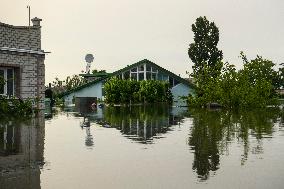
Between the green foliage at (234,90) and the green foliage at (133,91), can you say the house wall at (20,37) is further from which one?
the green foliage at (133,91)

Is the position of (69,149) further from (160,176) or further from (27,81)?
(27,81)

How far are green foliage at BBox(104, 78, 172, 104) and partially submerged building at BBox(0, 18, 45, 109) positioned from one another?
1863cm

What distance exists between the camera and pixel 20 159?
30.1 ft

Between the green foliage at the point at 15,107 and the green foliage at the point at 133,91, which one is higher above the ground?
the green foliage at the point at 133,91

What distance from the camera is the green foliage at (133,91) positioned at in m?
46.1

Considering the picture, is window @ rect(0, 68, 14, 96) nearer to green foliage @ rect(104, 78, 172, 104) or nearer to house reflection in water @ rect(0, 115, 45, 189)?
house reflection in water @ rect(0, 115, 45, 189)

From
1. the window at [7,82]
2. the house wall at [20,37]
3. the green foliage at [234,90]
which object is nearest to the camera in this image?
the house wall at [20,37]

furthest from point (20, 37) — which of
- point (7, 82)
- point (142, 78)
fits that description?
point (142, 78)

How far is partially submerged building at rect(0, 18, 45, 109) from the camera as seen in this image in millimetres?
25500

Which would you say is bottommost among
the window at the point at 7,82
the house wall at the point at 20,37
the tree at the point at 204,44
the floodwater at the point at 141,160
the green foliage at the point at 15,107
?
the floodwater at the point at 141,160

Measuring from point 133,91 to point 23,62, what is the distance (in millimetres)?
22356

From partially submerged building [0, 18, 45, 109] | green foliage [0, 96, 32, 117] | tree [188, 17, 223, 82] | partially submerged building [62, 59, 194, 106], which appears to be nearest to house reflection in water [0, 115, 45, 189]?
green foliage [0, 96, 32, 117]

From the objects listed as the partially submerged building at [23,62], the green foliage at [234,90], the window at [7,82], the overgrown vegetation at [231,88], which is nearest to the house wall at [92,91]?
the overgrown vegetation at [231,88]

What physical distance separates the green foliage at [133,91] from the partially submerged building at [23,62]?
1863 cm
